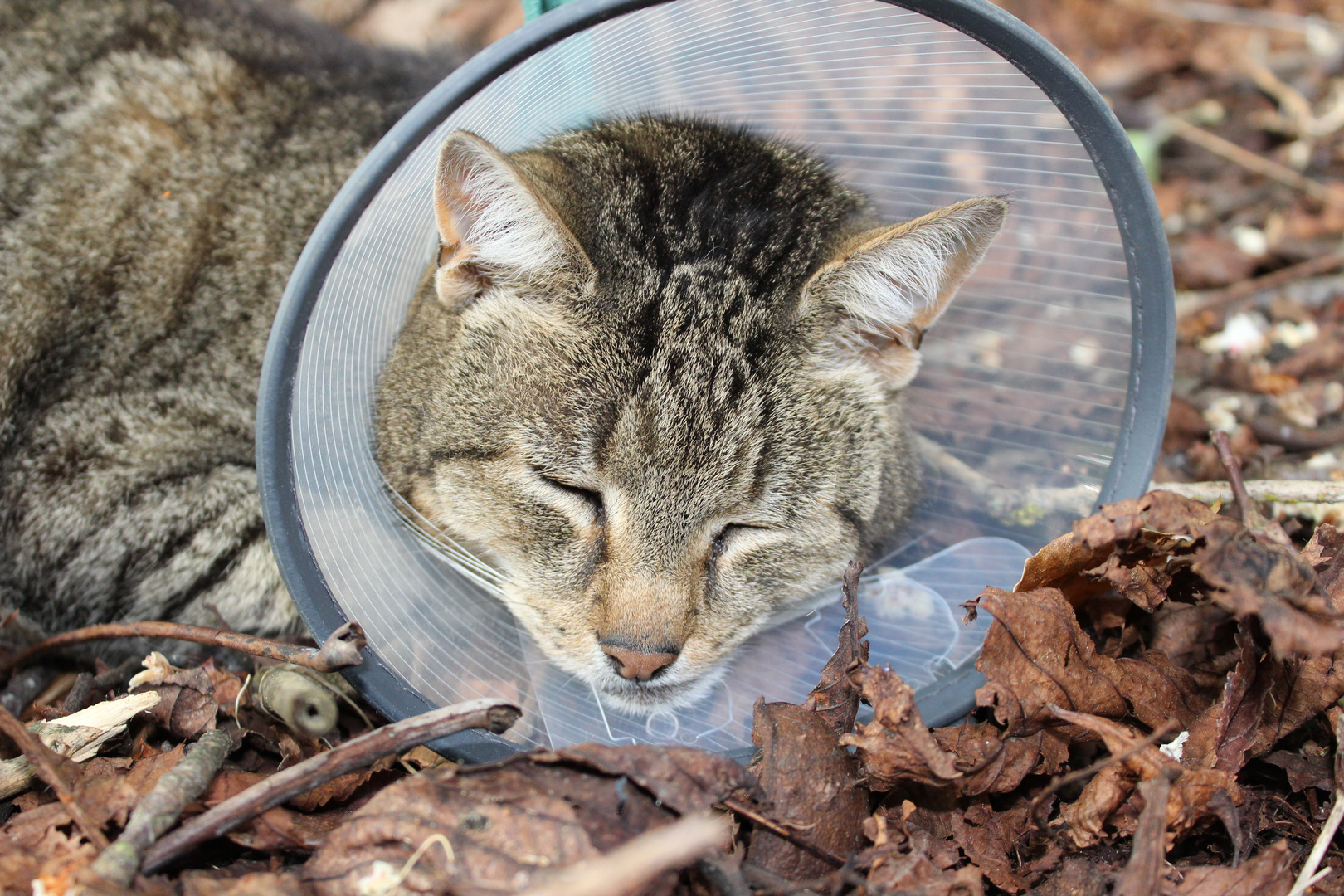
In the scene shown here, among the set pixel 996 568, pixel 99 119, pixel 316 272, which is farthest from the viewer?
pixel 99 119

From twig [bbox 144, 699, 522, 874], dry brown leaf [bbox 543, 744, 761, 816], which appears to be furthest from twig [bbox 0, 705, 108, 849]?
dry brown leaf [bbox 543, 744, 761, 816]

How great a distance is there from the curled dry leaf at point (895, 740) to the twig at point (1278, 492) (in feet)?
3.87

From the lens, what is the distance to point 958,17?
196 centimetres

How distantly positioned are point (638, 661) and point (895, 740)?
0.57 meters

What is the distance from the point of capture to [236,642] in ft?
6.67

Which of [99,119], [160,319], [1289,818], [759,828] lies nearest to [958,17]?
[759,828]

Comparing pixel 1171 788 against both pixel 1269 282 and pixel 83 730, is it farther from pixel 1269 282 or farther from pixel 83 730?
pixel 1269 282

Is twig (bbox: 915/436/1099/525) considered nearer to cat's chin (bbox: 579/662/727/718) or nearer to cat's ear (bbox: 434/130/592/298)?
cat's chin (bbox: 579/662/727/718)

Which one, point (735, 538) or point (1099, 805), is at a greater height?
point (735, 538)

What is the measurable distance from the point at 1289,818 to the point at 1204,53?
441 cm

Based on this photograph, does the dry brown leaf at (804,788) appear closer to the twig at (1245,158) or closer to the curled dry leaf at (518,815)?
the curled dry leaf at (518,815)

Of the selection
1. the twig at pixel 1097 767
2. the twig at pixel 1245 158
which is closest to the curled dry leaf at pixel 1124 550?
the twig at pixel 1097 767

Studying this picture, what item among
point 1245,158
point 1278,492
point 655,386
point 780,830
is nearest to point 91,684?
point 655,386

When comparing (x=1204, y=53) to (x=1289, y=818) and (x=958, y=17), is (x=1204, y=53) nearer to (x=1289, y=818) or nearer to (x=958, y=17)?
(x=958, y=17)
